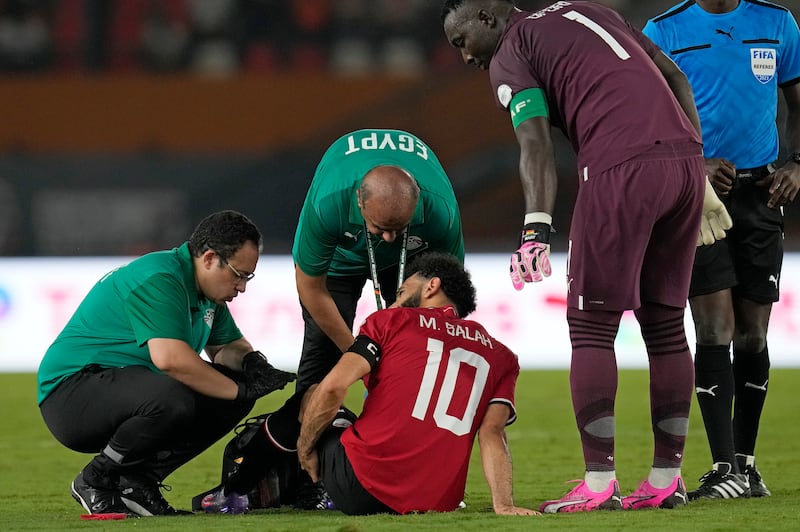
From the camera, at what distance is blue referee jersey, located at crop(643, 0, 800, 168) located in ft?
15.2

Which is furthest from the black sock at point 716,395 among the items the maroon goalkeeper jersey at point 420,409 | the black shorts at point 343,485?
the black shorts at point 343,485

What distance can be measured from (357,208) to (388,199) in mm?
285

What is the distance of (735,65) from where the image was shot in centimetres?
462

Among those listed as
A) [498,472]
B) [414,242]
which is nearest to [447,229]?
[414,242]

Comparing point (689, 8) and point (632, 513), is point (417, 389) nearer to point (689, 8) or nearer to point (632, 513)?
point (632, 513)

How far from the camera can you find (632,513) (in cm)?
365

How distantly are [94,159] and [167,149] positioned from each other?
0.84m

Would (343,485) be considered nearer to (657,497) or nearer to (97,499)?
(97,499)

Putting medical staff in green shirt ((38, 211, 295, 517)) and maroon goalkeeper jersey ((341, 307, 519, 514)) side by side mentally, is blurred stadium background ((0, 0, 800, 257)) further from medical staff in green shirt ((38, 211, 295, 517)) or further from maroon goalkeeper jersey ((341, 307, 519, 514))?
maroon goalkeeper jersey ((341, 307, 519, 514))

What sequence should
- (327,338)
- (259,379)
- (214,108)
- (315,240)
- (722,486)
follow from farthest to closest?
(214,108) → (327,338) → (315,240) → (259,379) → (722,486)

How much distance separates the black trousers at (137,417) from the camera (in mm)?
4098

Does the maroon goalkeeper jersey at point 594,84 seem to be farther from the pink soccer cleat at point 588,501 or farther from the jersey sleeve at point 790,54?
the jersey sleeve at point 790,54

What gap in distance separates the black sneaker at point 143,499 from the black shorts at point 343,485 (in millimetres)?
569

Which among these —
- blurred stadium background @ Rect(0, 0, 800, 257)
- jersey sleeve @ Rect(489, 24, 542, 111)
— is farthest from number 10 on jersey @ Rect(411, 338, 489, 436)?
blurred stadium background @ Rect(0, 0, 800, 257)
